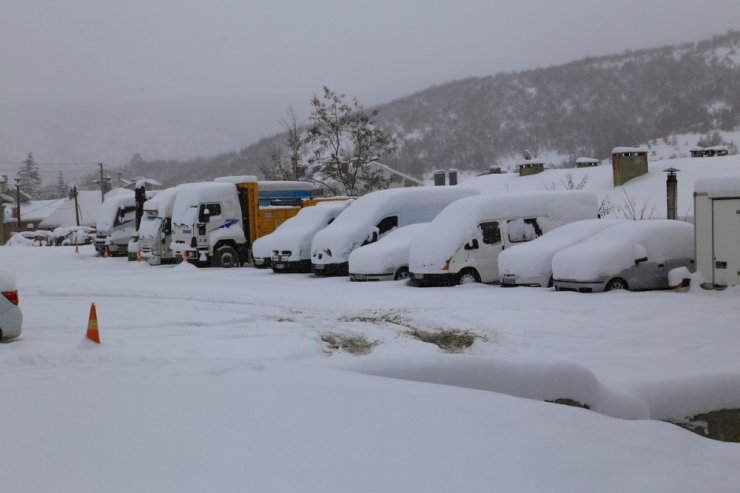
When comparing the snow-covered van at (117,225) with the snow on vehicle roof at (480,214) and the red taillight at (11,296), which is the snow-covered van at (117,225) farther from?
the red taillight at (11,296)

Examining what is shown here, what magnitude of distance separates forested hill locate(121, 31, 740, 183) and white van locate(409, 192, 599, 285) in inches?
2232

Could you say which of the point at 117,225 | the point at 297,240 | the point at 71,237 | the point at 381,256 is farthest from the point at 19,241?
the point at 381,256

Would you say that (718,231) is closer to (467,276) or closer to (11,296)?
(467,276)

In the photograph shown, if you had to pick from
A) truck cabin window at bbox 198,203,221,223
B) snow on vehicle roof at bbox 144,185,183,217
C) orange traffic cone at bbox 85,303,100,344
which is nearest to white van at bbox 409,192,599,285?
orange traffic cone at bbox 85,303,100,344

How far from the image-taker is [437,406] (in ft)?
20.3

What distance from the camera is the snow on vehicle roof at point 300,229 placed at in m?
22.6

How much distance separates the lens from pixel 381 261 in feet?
61.0

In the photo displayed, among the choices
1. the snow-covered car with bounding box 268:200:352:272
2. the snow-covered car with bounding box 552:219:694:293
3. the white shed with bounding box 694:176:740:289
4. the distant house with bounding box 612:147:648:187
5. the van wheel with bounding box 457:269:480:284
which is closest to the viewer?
the white shed with bounding box 694:176:740:289

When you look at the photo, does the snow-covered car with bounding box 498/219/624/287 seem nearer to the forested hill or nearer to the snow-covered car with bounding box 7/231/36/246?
the snow-covered car with bounding box 7/231/36/246

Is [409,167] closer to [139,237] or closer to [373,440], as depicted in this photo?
[139,237]

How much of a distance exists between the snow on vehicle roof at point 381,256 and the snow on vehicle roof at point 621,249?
14.0 feet

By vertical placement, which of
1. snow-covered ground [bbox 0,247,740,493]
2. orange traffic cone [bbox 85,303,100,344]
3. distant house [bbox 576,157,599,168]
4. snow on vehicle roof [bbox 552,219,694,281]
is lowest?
snow-covered ground [bbox 0,247,740,493]

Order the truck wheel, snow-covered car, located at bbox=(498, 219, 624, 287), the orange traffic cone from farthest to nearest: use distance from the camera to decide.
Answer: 1. the truck wheel
2. snow-covered car, located at bbox=(498, 219, 624, 287)
3. the orange traffic cone

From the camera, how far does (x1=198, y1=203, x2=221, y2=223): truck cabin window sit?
26.2m
